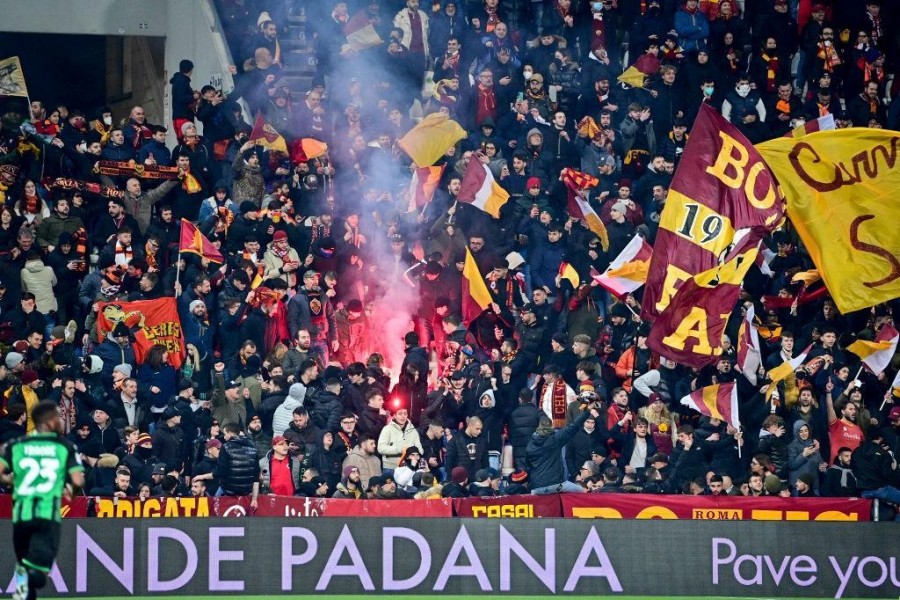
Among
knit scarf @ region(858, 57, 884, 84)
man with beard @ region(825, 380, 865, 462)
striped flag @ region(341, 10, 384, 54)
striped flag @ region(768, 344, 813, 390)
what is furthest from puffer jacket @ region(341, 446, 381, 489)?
knit scarf @ region(858, 57, 884, 84)

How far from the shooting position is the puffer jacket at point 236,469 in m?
19.9

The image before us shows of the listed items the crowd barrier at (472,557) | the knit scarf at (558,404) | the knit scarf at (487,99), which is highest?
the knit scarf at (487,99)

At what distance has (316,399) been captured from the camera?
2112cm

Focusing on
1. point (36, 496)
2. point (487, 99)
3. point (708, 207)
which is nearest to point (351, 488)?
point (708, 207)

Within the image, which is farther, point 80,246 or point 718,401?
point 80,246

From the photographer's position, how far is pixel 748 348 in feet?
75.5

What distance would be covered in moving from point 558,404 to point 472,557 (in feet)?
13.1

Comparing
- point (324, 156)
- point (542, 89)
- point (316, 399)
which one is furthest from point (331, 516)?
point (542, 89)

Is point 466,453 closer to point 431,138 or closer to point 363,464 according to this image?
point 363,464

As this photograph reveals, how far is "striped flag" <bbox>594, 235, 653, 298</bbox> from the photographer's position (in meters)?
23.3

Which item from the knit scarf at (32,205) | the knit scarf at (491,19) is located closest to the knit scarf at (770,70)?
the knit scarf at (491,19)

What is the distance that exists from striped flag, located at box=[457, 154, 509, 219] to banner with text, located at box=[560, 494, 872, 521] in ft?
17.3

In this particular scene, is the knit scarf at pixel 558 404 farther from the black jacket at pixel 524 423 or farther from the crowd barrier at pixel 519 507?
the crowd barrier at pixel 519 507

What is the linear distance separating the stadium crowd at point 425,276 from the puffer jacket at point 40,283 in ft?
0.10
